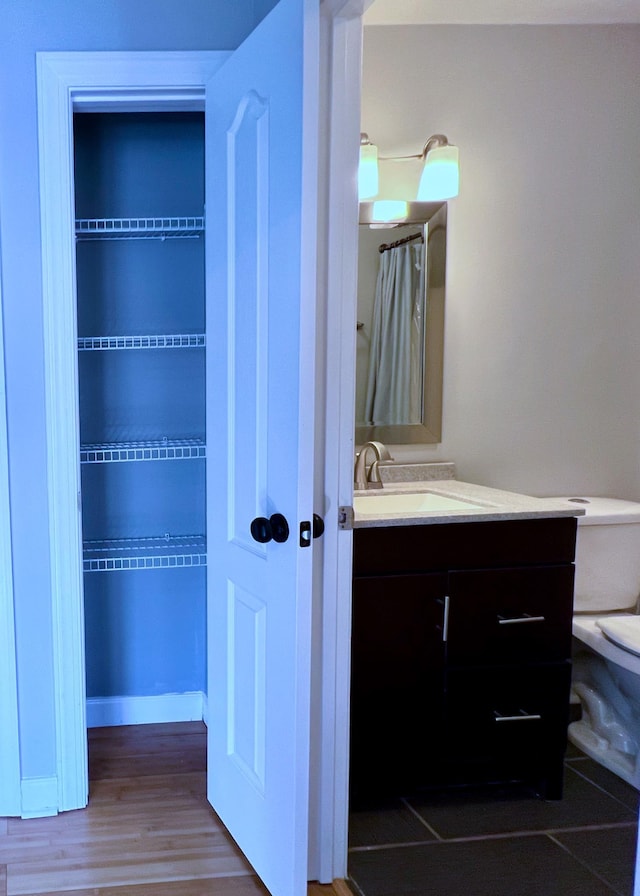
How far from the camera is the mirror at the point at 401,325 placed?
2.68 m

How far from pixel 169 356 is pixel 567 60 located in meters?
1.73

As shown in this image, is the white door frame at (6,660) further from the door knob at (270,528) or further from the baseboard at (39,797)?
the door knob at (270,528)

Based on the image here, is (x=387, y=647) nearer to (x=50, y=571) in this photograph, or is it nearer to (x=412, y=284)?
(x=50, y=571)

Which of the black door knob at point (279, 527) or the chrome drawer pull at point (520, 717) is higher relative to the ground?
the black door knob at point (279, 527)

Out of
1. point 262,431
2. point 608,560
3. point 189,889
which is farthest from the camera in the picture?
point 608,560

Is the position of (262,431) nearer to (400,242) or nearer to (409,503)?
(409,503)

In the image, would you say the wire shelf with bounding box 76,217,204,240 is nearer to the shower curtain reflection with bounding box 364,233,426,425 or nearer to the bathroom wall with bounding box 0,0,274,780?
the bathroom wall with bounding box 0,0,274,780

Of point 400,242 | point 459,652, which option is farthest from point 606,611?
point 400,242

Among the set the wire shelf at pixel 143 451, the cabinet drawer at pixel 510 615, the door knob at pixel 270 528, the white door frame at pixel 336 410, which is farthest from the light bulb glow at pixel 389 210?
the door knob at pixel 270 528

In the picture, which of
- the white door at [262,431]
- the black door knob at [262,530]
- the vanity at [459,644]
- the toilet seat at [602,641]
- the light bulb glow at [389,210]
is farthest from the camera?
the light bulb glow at [389,210]

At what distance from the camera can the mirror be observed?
2678mm

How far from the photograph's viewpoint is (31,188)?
208 cm

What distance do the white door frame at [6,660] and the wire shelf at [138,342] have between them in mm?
404

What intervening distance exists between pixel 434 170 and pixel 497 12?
561 mm
